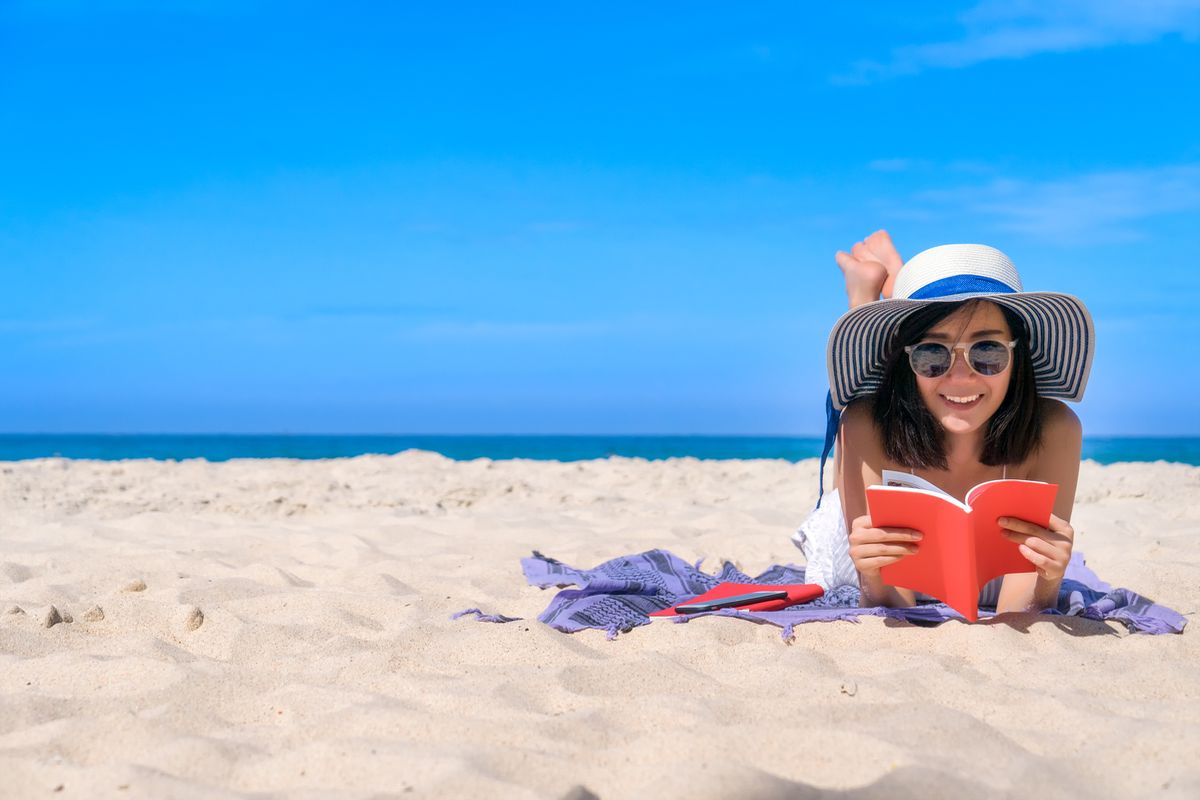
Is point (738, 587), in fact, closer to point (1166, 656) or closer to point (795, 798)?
point (1166, 656)

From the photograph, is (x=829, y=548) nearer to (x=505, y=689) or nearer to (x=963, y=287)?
(x=963, y=287)

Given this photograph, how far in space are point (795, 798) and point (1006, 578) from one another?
1.80 metres

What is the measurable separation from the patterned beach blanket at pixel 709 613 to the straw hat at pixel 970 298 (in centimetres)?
74

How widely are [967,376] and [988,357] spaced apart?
0.09 m

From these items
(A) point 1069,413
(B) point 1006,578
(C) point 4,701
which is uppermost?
(A) point 1069,413

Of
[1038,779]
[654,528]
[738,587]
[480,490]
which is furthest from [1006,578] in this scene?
[480,490]

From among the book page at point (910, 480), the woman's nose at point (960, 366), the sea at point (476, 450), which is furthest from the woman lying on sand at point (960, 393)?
the sea at point (476, 450)

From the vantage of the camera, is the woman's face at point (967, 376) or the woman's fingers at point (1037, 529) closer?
the woman's fingers at point (1037, 529)

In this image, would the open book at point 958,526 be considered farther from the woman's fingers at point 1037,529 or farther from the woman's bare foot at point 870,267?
the woman's bare foot at point 870,267

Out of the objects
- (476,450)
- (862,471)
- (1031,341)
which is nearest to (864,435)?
(862,471)

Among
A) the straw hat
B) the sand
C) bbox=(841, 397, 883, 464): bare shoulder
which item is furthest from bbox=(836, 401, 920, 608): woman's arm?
the sand

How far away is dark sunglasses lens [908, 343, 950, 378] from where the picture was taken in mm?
3035

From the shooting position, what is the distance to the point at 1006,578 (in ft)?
10.9

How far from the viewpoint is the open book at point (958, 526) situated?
8.98 feet
